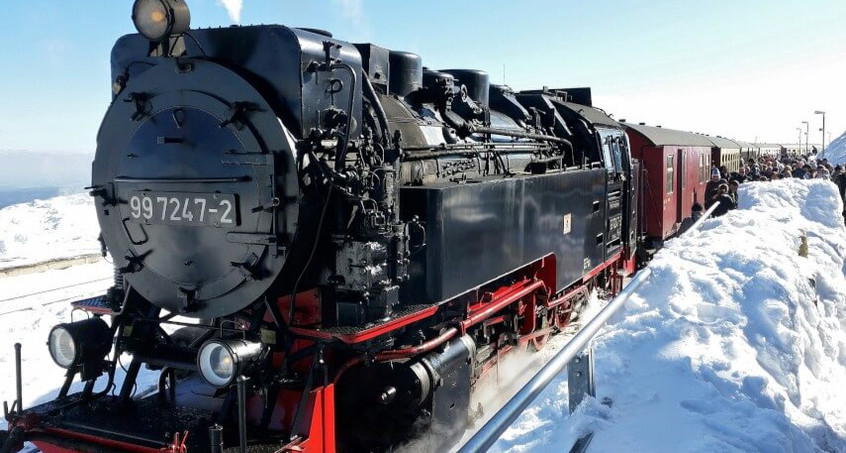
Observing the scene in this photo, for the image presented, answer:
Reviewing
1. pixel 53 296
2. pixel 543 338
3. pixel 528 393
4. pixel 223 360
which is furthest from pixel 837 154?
pixel 528 393

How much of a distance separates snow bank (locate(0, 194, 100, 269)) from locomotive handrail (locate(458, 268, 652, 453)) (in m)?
12.9

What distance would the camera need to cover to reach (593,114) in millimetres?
9805

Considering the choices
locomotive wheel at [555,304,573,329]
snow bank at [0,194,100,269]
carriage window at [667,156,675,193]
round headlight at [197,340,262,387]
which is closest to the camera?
round headlight at [197,340,262,387]

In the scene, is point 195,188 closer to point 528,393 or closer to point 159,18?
point 159,18

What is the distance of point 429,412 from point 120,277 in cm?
243

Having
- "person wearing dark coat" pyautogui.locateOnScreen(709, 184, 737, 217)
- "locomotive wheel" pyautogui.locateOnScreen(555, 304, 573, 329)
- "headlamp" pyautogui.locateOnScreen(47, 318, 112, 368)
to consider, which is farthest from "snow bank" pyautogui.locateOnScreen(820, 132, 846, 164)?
"headlamp" pyautogui.locateOnScreen(47, 318, 112, 368)

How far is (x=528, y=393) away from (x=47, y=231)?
1892cm

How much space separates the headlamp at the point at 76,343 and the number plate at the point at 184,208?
2.64 feet

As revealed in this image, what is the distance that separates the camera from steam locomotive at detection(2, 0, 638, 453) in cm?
376

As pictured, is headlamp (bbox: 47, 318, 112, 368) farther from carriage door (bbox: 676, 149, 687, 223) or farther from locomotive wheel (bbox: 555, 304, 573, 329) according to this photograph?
carriage door (bbox: 676, 149, 687, 223)

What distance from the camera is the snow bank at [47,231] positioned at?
14.5 m

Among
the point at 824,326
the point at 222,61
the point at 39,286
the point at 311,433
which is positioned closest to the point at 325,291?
the point at 311,433

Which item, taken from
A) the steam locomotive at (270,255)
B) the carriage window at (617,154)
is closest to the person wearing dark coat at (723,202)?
the carriage window at (617,154)

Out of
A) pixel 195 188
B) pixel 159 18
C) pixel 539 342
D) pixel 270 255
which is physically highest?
pixel 159 18
